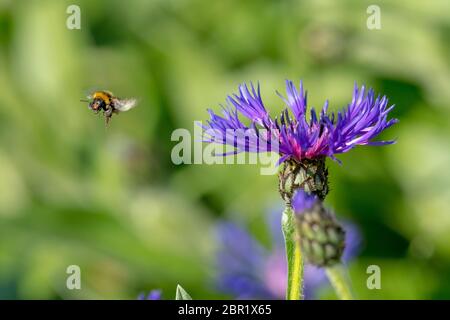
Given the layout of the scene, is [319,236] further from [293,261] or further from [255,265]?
[255,265]

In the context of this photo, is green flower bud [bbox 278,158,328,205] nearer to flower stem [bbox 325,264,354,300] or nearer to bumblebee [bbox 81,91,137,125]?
flower stem [bbox 325,264,354,300]

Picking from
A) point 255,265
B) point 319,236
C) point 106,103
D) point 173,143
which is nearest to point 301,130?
point 319,236

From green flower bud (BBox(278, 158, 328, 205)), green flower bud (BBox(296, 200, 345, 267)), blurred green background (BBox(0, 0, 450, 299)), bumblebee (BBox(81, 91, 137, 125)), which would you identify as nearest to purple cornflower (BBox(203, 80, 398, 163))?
green flower bud (BBox(278, 158, 328, 205))

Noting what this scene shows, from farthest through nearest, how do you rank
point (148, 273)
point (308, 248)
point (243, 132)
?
1. point (148, 273)
2. point (243, 132)
3. point (308, 248)

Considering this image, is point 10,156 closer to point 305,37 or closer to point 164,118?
point 164,118

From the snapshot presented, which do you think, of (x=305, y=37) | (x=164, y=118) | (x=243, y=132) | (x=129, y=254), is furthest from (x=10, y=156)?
(x=243, y=132)

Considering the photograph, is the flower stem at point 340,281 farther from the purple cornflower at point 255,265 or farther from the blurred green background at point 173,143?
the blurred green background at point 173,143
